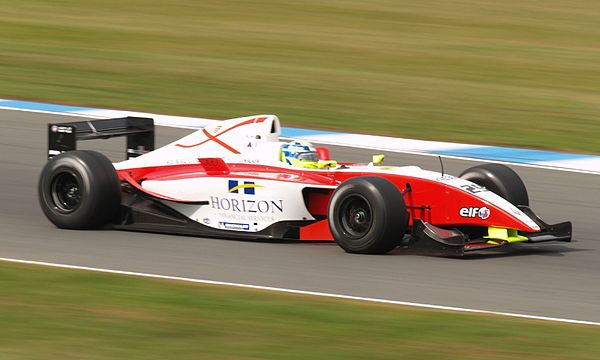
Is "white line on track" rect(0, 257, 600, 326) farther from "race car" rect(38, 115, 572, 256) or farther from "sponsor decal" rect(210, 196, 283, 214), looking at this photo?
"sponsor decal" rect(210, 196, 283, 214)

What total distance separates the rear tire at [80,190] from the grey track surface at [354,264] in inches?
5.5

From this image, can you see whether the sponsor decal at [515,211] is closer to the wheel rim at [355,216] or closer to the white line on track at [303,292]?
the wheel rim at [355,216]

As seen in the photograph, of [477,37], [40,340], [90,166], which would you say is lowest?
[40,340]

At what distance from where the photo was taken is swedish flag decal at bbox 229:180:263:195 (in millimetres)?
10391

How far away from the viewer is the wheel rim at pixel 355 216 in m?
9.72

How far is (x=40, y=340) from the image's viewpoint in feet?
23.9

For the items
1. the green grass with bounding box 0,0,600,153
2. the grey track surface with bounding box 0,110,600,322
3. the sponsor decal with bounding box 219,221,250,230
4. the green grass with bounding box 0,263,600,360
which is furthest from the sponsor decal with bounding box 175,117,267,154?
the green grass with bounding box 0,0,600,153

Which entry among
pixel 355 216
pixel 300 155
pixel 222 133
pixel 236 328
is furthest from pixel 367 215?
pixel 236 328

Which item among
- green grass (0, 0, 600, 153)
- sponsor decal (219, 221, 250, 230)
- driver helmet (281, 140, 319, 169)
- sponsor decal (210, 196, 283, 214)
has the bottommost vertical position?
sponsor decal (219, 221, 250, 230)

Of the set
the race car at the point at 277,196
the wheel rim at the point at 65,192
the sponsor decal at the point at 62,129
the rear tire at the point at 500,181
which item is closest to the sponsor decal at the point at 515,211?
the race car at the point at 277,196

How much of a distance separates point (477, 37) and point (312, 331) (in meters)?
17.0

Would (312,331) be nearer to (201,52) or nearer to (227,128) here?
(227,128)

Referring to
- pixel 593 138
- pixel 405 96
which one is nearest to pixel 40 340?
pixel 593 138

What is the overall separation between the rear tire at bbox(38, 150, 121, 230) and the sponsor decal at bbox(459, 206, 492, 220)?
9.62 ft
